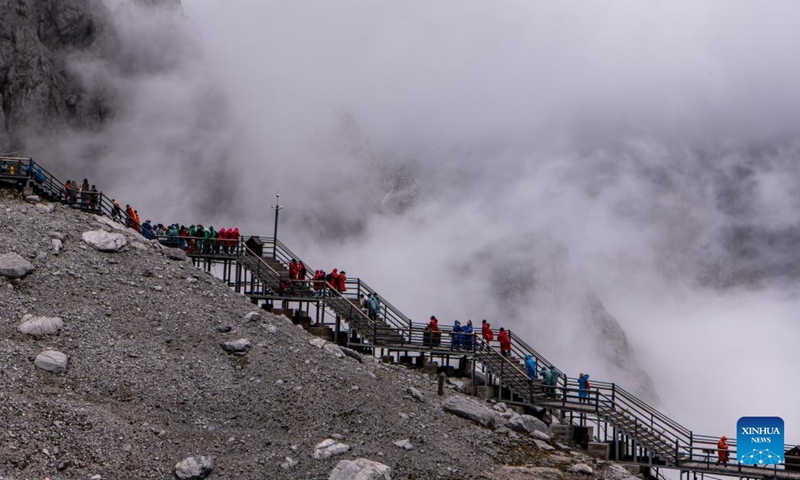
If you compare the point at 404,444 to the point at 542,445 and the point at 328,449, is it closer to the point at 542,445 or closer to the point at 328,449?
the point at 328,449

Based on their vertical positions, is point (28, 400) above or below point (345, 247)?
below

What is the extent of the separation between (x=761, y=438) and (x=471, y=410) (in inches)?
392

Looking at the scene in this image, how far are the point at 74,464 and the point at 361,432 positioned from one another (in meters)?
8.76

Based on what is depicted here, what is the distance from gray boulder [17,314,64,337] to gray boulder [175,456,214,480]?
7.85 m

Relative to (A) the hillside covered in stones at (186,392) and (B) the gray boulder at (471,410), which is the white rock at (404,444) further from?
(B) the gray boulder at (471,410)

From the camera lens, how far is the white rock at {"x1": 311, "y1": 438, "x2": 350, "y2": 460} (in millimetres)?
28906

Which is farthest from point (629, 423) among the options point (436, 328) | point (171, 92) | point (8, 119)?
point (171, 92)

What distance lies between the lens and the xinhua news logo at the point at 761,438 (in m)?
32.3

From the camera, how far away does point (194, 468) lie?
27625mm

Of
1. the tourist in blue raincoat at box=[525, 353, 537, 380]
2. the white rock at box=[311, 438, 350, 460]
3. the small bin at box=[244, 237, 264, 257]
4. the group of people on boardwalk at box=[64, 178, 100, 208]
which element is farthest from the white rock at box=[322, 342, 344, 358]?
the group of people on boardwalk at box=[64, 178, 100, 208]

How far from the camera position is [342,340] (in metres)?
42.0

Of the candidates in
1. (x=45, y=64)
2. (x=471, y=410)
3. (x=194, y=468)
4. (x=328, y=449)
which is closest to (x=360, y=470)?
(x=328, y=449)

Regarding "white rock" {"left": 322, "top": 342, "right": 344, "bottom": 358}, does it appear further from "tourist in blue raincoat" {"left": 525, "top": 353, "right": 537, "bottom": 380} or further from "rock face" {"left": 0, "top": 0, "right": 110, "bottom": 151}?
"rock face" {"left": 0, "top": 0, "right": 110, "bottom": 151}

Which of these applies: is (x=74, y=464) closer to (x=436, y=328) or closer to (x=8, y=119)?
(x=436, y=328)
